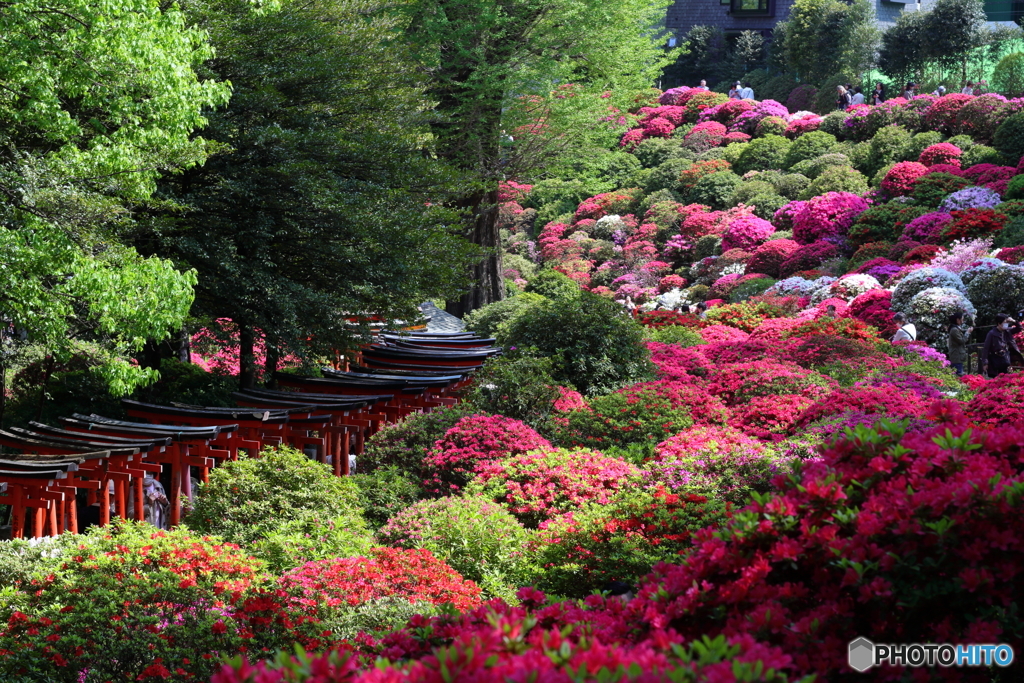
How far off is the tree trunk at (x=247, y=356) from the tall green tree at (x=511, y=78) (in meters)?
6.35

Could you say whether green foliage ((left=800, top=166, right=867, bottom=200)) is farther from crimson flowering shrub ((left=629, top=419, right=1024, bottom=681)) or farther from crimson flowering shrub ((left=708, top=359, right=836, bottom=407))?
crimson flowering shrub ((left=629, top=419, right=1024, bottom=681))

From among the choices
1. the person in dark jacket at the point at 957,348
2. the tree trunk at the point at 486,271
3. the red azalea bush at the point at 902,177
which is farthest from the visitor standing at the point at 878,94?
the person in dark jacket at the point at 957,348

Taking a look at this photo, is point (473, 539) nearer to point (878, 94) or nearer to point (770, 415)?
point (770, 415)

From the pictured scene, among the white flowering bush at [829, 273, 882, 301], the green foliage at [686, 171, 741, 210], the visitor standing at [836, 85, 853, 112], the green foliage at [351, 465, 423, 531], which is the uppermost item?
the visitor standing at [836, 85, 853, 112]

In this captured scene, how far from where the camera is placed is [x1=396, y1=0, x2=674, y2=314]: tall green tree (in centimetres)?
2005

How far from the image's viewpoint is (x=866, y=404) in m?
9.41

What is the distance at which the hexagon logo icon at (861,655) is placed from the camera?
11.3ft

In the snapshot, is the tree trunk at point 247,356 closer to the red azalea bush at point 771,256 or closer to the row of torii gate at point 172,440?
the row of torii gate at point 172,440

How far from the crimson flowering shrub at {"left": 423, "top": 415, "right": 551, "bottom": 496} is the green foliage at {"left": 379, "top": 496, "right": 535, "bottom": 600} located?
142cm

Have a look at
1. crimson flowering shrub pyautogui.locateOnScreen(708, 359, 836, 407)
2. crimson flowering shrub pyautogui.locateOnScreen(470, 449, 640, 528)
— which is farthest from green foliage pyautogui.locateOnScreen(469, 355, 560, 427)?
crimson flowering shrub pyautogui.locateOnScreen(708, 359, 836, 407)

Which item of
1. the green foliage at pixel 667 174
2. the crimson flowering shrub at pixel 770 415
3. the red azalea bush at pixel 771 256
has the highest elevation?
the green foliage at pixel 667 174

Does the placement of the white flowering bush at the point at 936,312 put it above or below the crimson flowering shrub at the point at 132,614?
above

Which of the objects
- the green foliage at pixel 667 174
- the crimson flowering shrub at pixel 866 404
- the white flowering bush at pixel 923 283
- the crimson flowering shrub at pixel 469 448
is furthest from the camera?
the green foliage at pixel 667 174

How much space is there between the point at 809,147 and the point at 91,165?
30779mm
